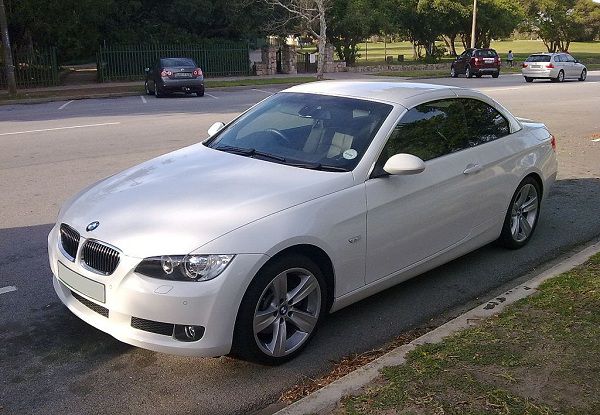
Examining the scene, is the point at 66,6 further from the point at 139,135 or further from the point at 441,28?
the point at 441,28

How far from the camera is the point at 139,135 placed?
13.2 metres

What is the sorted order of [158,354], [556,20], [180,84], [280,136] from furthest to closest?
[556,20] < [180,84] < [280,136] < [158,354]

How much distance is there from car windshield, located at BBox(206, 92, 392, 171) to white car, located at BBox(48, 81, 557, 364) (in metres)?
0.02

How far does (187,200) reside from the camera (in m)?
4.15

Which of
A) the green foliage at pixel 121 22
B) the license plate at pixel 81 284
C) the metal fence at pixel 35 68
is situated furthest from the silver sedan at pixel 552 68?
the license plate at pixel 81 284

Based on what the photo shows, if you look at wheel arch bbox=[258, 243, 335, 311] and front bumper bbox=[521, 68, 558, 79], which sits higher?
wheel arch bbox=[258, 243, 335, 311]

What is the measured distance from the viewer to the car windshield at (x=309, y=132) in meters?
4.77

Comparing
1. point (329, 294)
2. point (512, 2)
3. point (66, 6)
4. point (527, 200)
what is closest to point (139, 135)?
point (527, 200)

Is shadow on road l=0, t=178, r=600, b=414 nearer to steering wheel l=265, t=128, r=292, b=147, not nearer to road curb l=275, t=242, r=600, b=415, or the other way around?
road curb l=275, t=242, r=600, b=415

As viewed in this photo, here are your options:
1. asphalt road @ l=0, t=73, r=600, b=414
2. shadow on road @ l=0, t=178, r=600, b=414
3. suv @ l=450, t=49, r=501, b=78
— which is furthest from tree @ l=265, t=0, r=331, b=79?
shadow on road @ l=0, t=178, r=600, b=414

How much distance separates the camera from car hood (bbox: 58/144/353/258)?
150 inches

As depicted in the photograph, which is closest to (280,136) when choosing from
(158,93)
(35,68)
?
(158,93)

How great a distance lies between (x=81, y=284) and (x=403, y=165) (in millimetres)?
2185

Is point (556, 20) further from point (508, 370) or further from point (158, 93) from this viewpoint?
point (508, 370)
